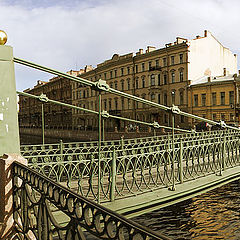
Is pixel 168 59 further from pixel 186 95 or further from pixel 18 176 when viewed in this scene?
pixel 18 176

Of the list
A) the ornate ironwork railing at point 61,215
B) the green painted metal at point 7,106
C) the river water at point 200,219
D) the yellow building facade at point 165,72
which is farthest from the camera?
the yellow building facade at point 165,72

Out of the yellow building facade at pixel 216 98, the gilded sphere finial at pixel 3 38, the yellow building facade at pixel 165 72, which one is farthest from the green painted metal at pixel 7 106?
the yellow building facade at pixel 165 72

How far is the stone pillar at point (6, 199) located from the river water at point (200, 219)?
486 centimetres

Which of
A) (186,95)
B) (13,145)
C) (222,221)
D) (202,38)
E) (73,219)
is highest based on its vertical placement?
(202,38)

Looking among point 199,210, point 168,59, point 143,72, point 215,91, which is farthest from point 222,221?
point 143,72

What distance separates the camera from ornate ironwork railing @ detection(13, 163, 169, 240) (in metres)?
1.60

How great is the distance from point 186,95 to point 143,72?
28.7 feet

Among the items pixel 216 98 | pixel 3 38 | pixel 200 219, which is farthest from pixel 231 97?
pixel 3 38

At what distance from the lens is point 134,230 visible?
4.91 feet

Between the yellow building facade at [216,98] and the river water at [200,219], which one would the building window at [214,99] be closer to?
the yellow building facade at [216,98]

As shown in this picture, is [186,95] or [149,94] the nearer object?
[186,95]

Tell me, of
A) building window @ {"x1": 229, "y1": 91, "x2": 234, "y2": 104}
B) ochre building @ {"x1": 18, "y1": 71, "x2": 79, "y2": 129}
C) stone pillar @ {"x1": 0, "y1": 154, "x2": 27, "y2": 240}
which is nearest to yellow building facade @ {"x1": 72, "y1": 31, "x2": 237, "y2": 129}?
building window @ {"x1": 229, "y1": 91, "x2": 234, "y2": 104}

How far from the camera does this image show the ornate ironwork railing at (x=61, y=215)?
160cm

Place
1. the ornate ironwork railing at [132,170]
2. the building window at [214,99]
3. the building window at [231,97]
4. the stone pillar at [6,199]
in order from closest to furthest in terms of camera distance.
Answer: the stone pillar at [6,199], the ornate ironwork railing at [132,170], the building window at [231,97], the building window at [214,99]
